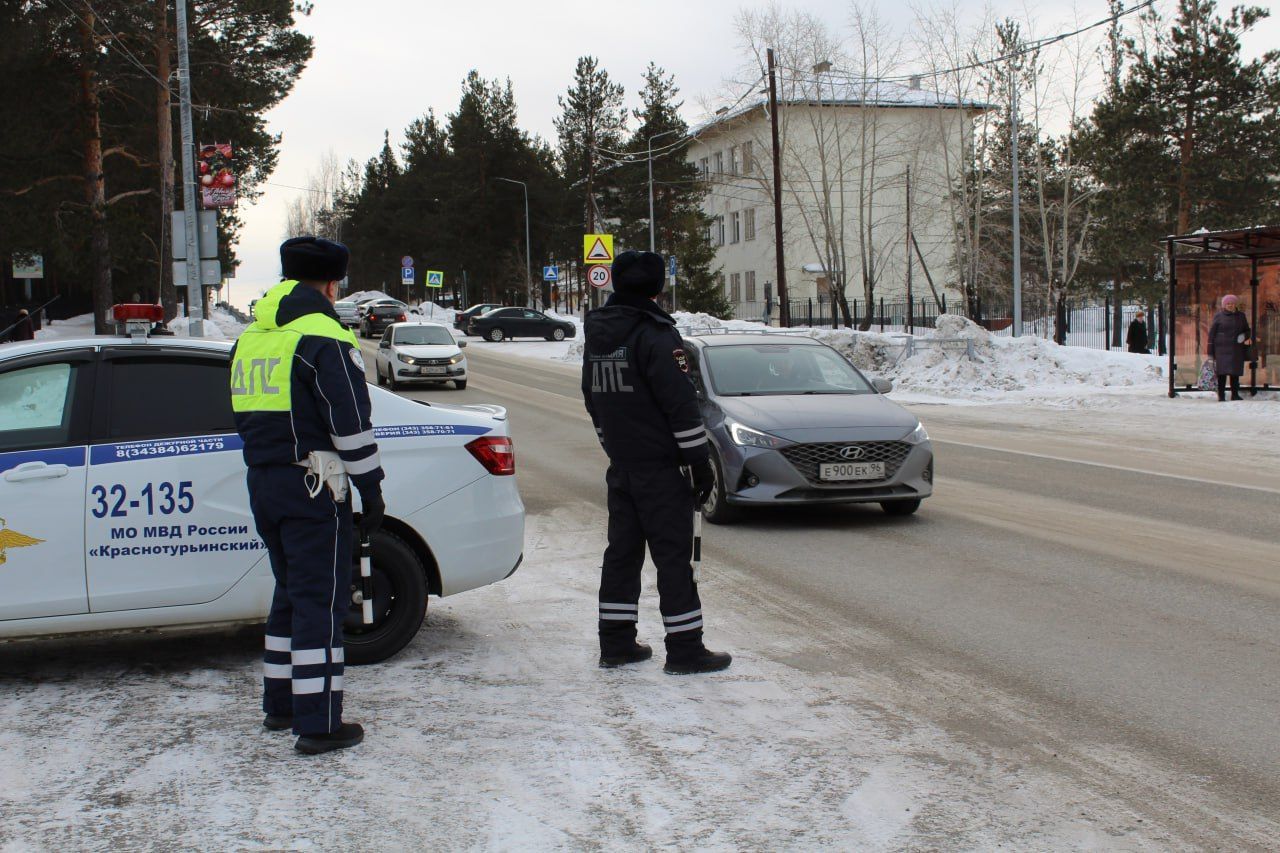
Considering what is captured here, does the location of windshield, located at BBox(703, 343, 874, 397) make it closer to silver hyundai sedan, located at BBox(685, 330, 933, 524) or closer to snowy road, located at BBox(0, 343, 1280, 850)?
silver hyundai sedan, located at BBox(685, 330, 933, 524)

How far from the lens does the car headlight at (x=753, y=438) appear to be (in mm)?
9758

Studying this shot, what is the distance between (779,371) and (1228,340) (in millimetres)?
12846

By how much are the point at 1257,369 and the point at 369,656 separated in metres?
20.5

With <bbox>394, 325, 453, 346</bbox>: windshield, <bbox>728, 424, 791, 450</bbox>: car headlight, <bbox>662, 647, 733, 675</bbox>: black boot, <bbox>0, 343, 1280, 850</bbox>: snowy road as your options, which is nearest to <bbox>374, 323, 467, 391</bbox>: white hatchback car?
<bbox>394, 325, 453, 346</bbox>: windshield

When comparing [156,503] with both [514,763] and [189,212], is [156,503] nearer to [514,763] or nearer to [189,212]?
[514,763]

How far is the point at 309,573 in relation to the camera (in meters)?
4.71

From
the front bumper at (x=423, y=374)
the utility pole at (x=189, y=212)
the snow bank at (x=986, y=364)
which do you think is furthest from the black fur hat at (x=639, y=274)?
the front bumper at (x=423, y=374)

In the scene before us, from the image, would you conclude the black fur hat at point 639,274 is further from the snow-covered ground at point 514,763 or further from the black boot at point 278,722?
the black boot at point 278,722

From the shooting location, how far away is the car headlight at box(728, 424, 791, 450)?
384 inches

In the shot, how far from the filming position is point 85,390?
5633 mm

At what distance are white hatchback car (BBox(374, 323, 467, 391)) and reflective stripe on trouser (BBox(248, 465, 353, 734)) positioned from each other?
23.7 m

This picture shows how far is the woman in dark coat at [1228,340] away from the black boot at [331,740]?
1932 centimetres

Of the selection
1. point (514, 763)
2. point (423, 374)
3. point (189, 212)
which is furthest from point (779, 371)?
point (423, 374)

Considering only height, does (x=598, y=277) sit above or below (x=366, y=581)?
above
